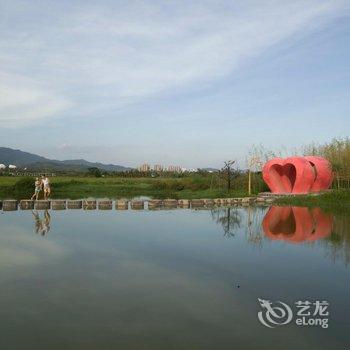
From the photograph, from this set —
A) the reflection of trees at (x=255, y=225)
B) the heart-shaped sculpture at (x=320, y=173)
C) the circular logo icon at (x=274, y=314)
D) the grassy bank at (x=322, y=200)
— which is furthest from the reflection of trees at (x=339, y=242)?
the heart-shaped sculpture at (x=320, y=173)

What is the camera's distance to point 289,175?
25.5 metres

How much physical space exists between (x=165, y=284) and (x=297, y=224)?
7.43m

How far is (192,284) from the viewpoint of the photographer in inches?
253

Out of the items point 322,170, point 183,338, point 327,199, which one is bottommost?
point 183,338

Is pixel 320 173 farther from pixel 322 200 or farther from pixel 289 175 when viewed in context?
pixel 322 200

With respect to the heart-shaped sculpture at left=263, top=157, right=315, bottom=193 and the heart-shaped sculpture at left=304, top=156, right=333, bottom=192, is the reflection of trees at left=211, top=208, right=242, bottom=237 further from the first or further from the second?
the heart-shaped sculpture at left=304, top=156, right=333, bottom=192

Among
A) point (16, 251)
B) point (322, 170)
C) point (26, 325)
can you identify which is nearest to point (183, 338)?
point (26, 325)

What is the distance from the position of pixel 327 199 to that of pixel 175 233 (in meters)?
10.7

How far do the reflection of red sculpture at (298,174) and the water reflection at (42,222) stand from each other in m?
13.0

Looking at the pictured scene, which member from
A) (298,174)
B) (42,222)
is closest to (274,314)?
(42,222)

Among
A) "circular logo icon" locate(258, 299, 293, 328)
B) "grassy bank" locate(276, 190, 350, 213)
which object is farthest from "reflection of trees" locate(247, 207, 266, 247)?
"circular logo icon" locate(258, 299, 293, 328)

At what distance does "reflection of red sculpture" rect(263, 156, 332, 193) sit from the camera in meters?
22.7

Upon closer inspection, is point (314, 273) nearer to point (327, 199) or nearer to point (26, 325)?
point (26, 325)

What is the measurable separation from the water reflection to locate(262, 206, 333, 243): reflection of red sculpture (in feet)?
18.7
